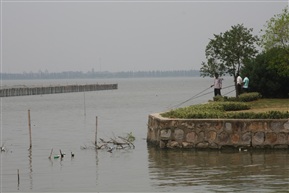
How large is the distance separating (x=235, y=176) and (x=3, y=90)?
94.9 m

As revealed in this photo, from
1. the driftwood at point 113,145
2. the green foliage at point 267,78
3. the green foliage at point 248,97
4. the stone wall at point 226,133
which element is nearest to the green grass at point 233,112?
the stone wall at point 226,133

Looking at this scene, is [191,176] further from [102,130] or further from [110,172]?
[102,130]

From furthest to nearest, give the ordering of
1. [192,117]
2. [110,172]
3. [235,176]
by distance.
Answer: [192,117] → [110,172] → [235,176]

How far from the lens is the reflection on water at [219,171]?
17.4 meters

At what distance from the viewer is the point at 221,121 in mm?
23328

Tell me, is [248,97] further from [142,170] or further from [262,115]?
[142,170]

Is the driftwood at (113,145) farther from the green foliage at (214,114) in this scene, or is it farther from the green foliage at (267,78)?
the green foliage at (267,78)

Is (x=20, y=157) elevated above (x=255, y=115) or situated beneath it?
situated beneath

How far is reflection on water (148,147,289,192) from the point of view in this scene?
1736cm

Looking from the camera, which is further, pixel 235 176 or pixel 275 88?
pixel 275 88

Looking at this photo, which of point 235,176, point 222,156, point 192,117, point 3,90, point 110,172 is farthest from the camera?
point 3,90

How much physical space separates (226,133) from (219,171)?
3665 millimetres

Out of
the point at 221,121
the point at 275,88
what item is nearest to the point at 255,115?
the point at 221,121

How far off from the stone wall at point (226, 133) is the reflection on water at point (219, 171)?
1.39 ft
